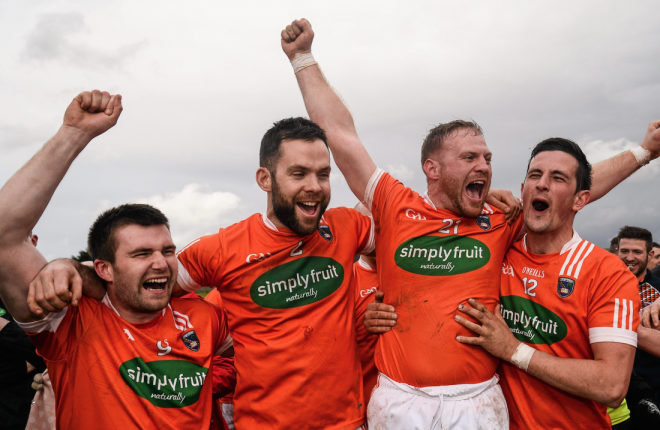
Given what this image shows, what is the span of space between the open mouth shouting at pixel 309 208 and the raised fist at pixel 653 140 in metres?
3.27

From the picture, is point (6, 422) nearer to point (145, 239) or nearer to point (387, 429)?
point (145, 239)

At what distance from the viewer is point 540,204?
3512 mm

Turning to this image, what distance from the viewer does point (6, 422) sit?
4.46 m

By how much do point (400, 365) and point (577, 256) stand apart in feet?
4.93

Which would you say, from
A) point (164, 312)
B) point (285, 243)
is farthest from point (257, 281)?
point (164, 312)

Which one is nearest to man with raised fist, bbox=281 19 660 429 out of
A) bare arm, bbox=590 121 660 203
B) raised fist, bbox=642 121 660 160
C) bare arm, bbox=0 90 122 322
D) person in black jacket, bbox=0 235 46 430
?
bare arm, bbox=590 121 660 203

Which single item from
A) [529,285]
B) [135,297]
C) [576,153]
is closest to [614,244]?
[576,153]

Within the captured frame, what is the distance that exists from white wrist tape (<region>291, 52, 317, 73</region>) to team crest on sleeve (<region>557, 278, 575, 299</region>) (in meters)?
2.65

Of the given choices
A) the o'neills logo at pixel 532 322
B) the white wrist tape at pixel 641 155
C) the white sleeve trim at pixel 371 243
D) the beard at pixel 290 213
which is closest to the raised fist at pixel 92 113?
the beard at pixel 290 213

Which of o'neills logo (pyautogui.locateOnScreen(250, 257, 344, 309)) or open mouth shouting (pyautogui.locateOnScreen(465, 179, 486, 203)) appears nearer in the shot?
o'neills logo (pyautogui.locateOnScreen(250, 257, 344, 309))

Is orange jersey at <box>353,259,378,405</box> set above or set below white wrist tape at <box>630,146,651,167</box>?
below

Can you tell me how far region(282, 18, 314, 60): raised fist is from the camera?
4000mm

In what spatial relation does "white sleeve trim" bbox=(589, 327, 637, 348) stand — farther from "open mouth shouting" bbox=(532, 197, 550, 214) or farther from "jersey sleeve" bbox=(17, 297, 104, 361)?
"jersey sleeve" bbox=(17, 297, 104, 361)

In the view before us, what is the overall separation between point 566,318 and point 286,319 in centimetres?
193
